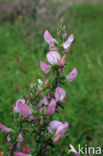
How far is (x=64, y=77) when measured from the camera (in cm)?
82

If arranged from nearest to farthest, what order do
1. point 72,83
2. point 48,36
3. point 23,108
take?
point 23,108
point 48,36
point 72,83

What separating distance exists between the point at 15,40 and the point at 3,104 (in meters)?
2.29

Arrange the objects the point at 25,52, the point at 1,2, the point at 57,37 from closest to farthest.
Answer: the point at 57,37 < the point at 25,52 < the point at 1,2

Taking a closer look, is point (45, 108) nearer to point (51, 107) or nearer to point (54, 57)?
point (51, 107)

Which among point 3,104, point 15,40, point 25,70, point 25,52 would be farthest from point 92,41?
point 3,104

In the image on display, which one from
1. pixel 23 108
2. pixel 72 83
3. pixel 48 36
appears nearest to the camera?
pixel 23 108

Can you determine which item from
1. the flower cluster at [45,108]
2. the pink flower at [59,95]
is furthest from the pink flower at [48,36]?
the pink flower at [59,95]

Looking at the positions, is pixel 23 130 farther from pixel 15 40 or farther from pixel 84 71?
pixel 15 40

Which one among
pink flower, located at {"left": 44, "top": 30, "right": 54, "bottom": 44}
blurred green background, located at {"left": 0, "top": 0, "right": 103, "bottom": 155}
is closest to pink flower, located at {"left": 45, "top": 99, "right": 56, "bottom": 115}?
blurred green background, located at {"left": 0, "top": 0, "right": 103, "bottom": 155}

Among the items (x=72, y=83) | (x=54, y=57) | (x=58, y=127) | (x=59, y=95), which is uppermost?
(x=72, y=83)

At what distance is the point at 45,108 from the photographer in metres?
0.75

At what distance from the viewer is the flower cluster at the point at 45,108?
73 cm

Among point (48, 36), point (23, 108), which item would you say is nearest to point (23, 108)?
point (23, 108)

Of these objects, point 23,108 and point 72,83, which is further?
point 72,83
